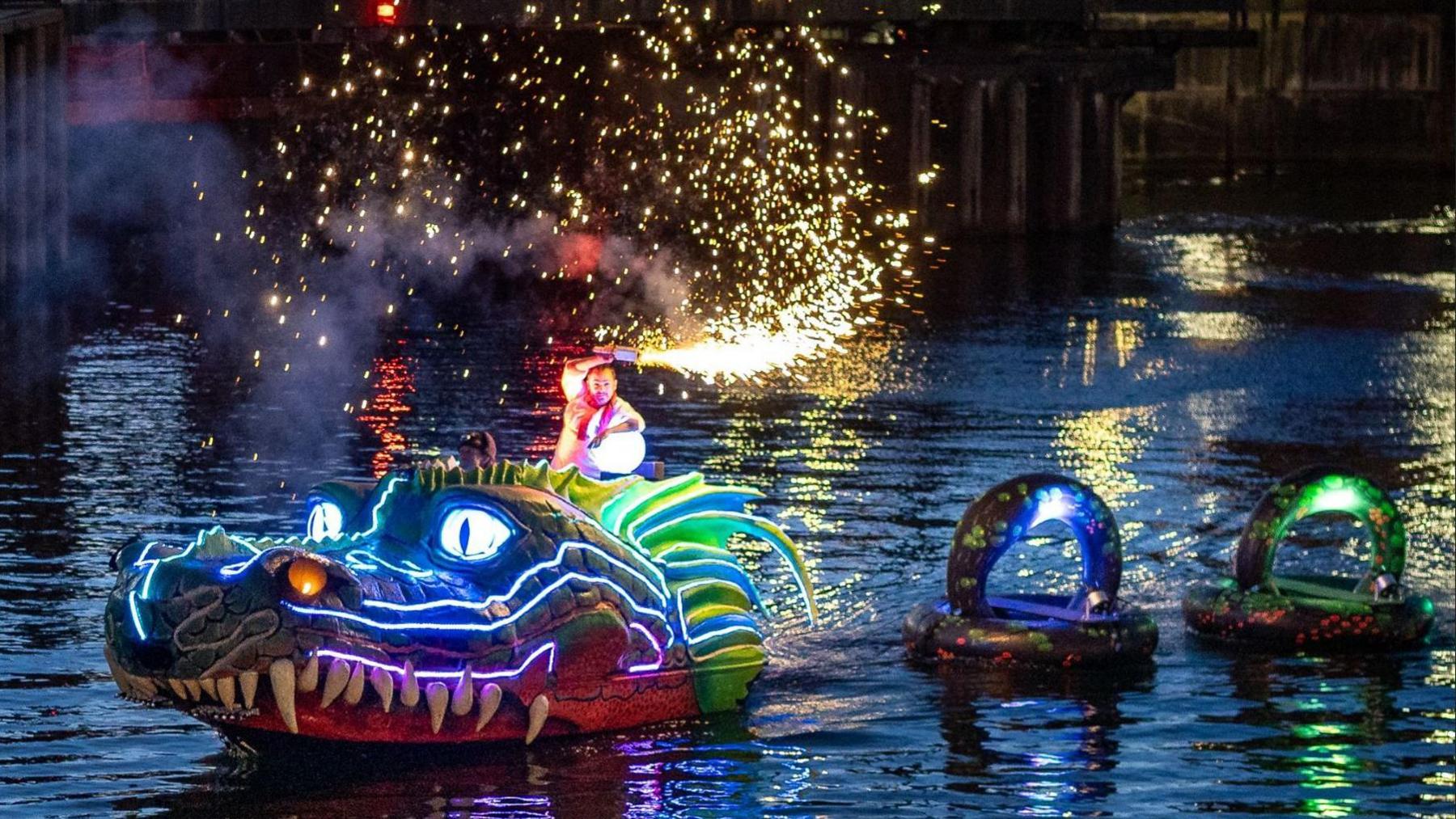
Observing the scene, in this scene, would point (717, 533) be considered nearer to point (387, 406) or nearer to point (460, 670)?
point (460, 670)

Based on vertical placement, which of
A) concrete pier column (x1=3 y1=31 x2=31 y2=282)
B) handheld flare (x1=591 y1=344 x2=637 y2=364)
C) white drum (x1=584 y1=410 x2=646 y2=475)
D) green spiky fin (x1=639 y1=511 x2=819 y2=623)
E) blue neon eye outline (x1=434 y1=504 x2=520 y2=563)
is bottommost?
green spiky fin (x1=639 y1=511 x2=819 y2=623)

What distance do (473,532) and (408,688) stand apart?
44.3 inches

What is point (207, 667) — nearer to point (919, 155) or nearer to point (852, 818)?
point (852, 818)

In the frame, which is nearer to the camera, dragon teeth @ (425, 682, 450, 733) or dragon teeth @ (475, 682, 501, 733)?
dragon teeth @ (425, 682, 450, 733)

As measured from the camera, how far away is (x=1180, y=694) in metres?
16.8

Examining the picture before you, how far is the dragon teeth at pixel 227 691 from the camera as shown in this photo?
44.0 feet

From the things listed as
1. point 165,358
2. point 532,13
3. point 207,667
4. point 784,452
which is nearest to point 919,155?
point 532,13

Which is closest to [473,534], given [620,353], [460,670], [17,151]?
[460,670]

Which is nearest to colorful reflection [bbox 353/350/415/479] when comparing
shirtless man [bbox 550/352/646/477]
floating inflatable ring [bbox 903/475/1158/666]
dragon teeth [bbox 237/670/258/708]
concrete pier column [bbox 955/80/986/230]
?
shirtless man [bbox 550/352/646/477]

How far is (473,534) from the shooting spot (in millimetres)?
14719

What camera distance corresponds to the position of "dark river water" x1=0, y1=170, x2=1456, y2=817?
14391mm

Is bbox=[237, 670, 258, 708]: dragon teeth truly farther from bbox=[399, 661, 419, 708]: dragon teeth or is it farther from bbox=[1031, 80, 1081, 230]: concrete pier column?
bbox=[1031, 80, 1081, 230]: concrete pier column

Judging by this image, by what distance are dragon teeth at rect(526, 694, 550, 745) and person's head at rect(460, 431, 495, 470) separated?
1.61m

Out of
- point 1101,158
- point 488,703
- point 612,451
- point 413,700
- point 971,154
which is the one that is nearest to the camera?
point 413,700
